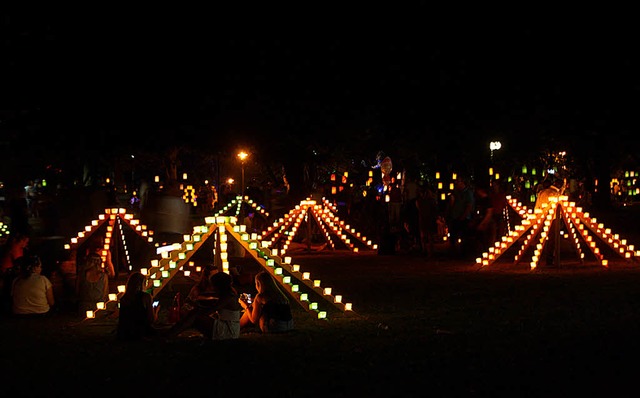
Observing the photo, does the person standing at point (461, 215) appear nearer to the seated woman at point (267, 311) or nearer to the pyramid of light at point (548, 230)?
the pyramid of light at point (548, 230)

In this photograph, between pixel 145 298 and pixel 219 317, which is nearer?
pixel 219 317

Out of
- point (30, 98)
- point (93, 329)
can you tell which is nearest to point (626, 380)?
point (93, 329)

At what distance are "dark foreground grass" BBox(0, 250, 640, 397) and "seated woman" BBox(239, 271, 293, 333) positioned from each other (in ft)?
0.63

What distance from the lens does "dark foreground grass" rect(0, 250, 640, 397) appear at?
8.24 metres

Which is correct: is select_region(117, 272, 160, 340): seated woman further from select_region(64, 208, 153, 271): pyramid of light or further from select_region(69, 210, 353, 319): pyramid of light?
select_region(64, 208, 153, 271): pyramid of light

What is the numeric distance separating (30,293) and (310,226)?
1197cm

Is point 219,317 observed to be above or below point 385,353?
above

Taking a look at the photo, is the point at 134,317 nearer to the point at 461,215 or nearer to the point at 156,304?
the point at 156,304

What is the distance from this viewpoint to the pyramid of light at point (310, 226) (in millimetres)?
23938

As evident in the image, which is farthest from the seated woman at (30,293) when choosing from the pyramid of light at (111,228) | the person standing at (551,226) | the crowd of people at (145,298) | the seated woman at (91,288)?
the person standing at (551,226)

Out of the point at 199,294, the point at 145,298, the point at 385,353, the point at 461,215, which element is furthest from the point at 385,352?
the point at 461,215

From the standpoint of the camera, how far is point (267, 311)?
1101 centimetres

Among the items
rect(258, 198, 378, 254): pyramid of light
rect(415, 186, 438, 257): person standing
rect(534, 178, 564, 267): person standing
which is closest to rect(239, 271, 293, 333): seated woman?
rect(534, 178, 564, 267): person standing

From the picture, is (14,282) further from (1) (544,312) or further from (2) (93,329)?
(1) (544,312)
